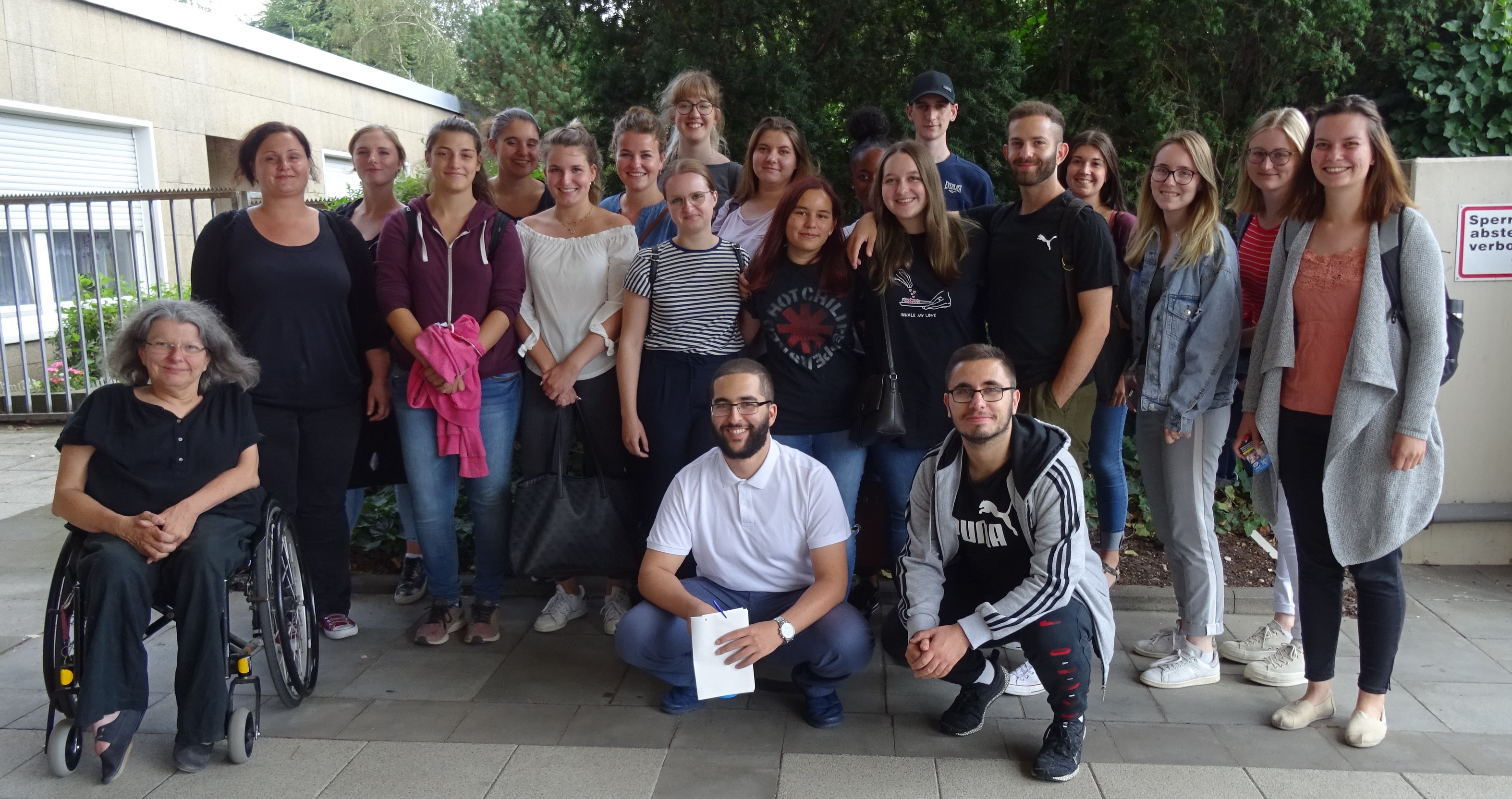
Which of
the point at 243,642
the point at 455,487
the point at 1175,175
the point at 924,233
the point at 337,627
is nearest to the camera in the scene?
the point at 243,642

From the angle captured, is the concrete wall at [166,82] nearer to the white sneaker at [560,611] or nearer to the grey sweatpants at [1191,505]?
the white sneaker at [560,611]

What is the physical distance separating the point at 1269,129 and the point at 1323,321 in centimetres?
83

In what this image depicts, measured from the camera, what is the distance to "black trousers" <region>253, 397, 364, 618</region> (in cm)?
374

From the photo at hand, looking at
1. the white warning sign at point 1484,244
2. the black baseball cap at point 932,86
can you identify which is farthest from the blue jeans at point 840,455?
the white warning sign at point 1484,244

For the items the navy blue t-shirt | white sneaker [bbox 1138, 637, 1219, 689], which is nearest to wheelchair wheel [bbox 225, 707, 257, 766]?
white sneaker [bbox 1138, 637, 1219, 689]

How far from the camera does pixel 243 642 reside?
331 cm

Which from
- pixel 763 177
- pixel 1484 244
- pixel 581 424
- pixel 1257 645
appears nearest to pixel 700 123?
pixel 763 177

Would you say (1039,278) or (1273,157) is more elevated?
(1273,157)

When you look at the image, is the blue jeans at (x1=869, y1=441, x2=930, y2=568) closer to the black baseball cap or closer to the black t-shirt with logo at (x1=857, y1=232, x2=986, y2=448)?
the black t-shirt with logo at (x1=857, y1=232, x2=986, y2=448)

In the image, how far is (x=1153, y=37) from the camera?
608cm

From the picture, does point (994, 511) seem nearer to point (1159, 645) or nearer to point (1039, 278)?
point (1039, 278)

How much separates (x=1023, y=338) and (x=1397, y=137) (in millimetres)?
4567

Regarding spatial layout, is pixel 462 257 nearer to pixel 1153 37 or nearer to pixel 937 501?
pixel 937 501

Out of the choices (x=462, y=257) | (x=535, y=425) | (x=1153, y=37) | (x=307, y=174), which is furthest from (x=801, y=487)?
(x=1153, y=37)
